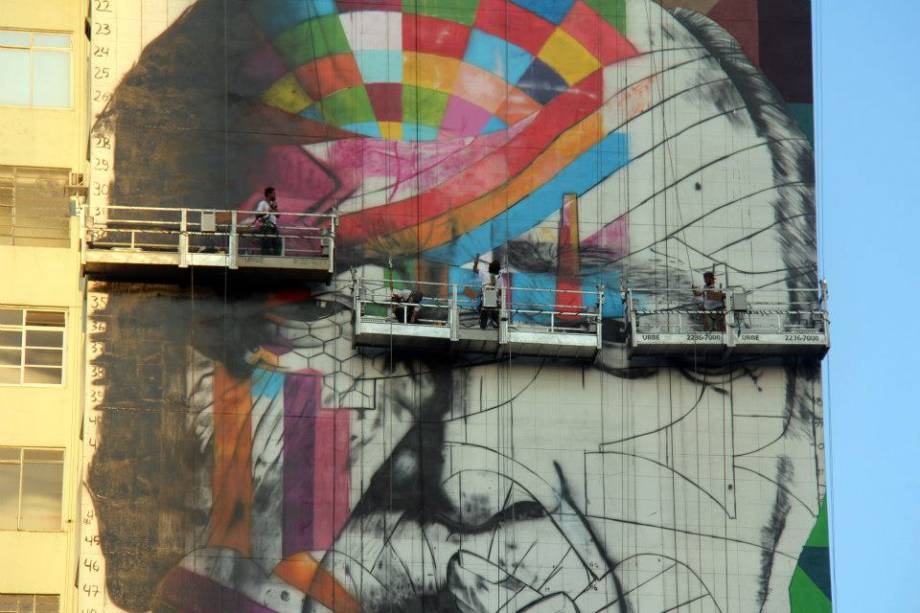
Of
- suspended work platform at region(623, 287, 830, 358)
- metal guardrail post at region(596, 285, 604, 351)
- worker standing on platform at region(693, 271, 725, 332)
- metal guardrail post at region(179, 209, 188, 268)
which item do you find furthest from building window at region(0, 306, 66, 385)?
worker standing on platform at region(693, 271, 725, 332)

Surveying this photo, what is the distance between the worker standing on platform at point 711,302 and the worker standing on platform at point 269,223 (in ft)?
34.4

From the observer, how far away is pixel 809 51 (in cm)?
6456

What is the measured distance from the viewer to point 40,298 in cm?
6069

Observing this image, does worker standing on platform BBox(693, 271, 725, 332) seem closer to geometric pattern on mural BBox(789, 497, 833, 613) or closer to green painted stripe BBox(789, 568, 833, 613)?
geometric pattern on mural BBox(789, 497, 833, 613)

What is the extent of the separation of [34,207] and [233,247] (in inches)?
219

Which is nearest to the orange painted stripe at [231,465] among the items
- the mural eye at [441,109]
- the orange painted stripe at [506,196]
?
the mural eye at [441,109]

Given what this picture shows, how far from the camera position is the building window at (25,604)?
194ft

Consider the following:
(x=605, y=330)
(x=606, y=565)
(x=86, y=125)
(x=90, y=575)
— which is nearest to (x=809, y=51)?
(x=605, y=330)

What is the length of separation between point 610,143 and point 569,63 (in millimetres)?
2274

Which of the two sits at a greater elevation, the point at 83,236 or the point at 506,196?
the point at 506,196

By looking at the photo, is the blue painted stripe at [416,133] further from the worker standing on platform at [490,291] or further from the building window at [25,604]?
the building window at [25,604]

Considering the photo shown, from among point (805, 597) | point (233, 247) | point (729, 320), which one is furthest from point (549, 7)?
point (805, 597)

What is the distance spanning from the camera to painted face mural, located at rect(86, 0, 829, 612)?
59.4 metres

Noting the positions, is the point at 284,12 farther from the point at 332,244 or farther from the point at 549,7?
the point at 549,7
